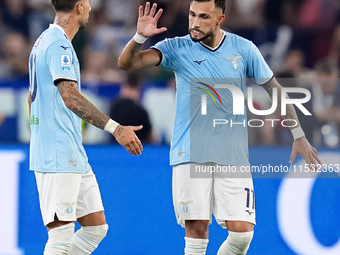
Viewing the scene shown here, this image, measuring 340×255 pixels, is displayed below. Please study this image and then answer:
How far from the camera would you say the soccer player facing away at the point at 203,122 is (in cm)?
398

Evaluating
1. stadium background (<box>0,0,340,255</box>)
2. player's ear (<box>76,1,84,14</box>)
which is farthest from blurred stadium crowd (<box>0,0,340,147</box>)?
player's ear (<box>76,1,84,14</box>)

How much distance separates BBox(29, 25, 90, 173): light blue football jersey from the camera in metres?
3.63

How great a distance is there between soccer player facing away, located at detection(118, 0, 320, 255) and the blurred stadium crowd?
1.52 metres

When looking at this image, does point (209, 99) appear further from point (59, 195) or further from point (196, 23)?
point (59, 195)

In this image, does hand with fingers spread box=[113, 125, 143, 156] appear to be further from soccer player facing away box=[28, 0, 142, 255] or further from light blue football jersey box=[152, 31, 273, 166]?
light blue football jersey box=[152, 31, 273, 166]

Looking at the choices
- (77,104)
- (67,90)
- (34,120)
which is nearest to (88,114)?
(77,104)

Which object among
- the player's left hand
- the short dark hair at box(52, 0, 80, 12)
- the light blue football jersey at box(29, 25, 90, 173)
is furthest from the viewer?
the player's left hand

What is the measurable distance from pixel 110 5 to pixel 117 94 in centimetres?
296

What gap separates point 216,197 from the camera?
4.05 metres

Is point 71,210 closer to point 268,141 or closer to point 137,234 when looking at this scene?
point 137,234

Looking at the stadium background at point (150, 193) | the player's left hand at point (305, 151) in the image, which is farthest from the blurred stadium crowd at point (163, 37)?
the player's left hand at point (305, 151)

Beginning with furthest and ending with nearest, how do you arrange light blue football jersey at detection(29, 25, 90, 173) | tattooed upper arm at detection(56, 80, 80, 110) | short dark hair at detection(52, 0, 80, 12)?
short dark hair at detection(52, 0, 80, 12)
light blue football jersey at detection(29, 25, 90, 173)
tattooed upper arm at detection(56, 80, 80, 110)

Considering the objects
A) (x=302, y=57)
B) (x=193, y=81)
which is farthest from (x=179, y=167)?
(x=302, y=57)

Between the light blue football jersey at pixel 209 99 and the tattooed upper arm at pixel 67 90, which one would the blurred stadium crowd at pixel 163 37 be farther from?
the tattooed upper arm at pixel 67 90
